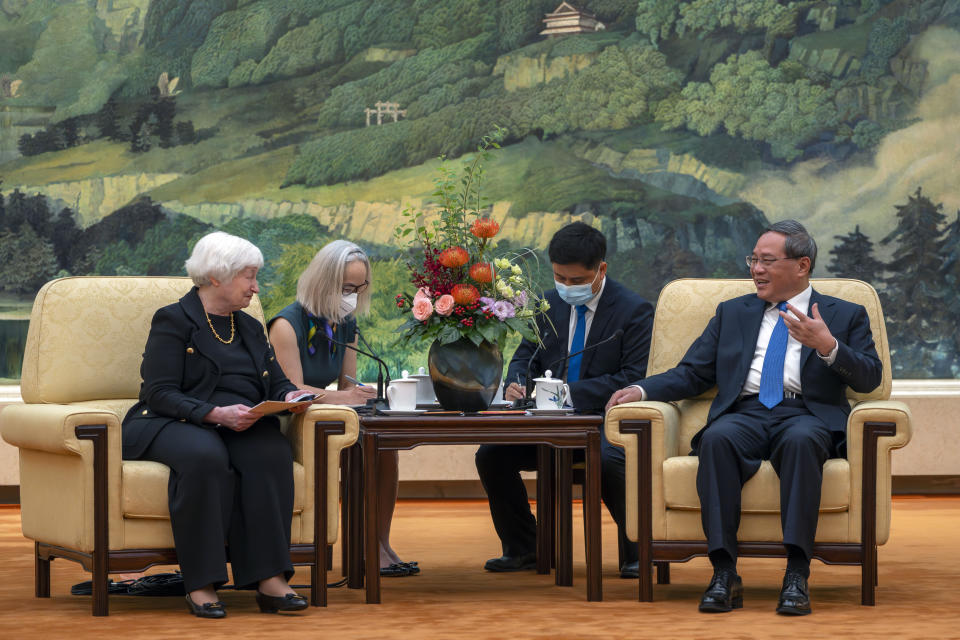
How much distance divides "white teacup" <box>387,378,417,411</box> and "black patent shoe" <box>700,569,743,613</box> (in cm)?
104

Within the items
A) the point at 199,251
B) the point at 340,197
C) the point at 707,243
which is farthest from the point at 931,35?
the point at 199,251

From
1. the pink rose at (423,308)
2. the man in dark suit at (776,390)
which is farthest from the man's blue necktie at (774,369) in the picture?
the pink rose at (423,308)

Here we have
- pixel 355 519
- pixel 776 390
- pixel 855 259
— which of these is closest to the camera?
pixel 776 390

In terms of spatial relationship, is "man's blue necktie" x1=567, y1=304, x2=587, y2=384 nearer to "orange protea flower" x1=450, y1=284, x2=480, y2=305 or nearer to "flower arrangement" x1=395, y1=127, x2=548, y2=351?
"flower arrangement" x1=395, y1=127, x2=548, y2=351

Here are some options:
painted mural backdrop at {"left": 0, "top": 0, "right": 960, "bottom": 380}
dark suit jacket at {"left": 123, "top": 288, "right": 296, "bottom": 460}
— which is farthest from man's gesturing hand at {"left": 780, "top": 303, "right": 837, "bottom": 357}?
painted mural backdrop at {"left": 0, "top": 0, "right": 960, "bottom": 380}

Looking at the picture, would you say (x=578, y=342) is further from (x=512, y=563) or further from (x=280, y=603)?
(x=280, y=603)

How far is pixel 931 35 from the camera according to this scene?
671 cm

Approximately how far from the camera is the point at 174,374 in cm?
360

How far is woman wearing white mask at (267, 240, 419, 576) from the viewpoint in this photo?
416cm

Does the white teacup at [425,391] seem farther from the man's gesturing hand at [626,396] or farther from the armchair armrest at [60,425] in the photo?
the armchair armrest at [60,425]

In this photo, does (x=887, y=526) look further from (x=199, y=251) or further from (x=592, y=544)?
(x=199, y=251)

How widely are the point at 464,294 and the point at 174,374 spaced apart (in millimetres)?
891

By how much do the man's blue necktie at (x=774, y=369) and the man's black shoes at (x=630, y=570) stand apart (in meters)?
0.71

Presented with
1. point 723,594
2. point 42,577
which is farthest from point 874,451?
point 42,577
